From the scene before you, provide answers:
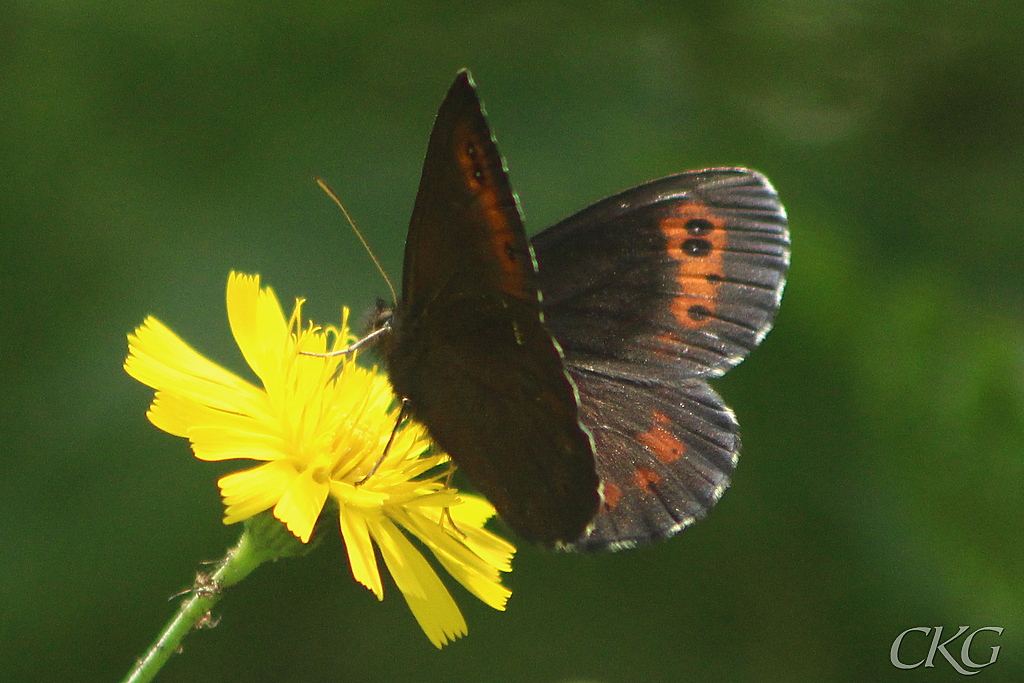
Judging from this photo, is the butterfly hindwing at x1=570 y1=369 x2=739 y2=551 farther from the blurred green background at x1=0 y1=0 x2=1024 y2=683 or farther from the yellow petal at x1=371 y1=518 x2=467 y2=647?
the blurred green background at x1=0 y1=0 x2=1024 y2=683

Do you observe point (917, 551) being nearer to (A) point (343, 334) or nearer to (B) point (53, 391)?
(A) point (343, 334)

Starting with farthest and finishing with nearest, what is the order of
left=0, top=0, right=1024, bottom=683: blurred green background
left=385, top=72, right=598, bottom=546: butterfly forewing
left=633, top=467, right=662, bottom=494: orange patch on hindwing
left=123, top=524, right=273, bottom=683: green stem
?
left=0, top=0, right=1024, bottom=683: blurred green background < left=633, top=467, right=662, bottom=494: orange patch on hindwing < left=385, top=72, right=598, bottom=546: butterfly forewing < left=123, top=524, right=273, bottom=683: green stem

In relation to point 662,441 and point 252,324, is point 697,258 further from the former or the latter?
point 252,324

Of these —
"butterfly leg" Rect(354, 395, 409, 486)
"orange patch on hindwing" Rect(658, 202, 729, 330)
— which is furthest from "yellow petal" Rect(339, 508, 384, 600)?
"orange patch on hindwing" Rect(658, 202, 729, 330)

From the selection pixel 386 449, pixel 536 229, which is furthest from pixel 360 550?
pixel 536 229

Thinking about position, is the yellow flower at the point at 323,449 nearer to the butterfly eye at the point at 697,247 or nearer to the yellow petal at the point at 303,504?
the yellow petal at the point at 303,504

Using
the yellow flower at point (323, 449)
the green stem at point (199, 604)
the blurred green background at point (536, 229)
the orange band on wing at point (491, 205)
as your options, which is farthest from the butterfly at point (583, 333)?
the blurred green background at point (536, 229)
